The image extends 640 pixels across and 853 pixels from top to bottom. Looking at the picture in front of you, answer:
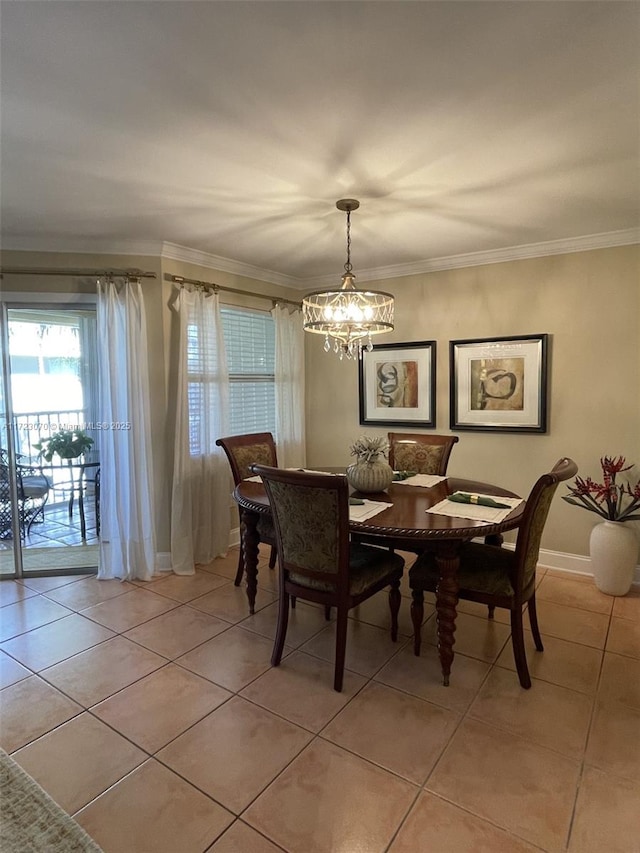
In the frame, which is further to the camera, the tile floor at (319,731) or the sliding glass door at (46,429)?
the sliding glass door at (46,429)

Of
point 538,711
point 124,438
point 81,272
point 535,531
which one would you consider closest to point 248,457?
point 124,438

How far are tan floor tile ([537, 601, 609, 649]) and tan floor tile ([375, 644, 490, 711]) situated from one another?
63 cm

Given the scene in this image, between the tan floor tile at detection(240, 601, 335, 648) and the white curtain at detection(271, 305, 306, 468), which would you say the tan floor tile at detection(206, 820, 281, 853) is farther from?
the white curtain at detection(271, 305, 306, 468)

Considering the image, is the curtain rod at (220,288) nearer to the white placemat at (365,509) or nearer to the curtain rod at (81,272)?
the curtain rod at (81,272)

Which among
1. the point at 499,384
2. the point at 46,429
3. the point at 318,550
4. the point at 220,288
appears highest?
the point at 220,288

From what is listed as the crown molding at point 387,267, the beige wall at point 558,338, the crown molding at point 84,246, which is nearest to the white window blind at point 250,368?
the crown molding at point 387,267

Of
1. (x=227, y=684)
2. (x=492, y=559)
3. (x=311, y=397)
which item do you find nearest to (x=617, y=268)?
(x=492, y=559)

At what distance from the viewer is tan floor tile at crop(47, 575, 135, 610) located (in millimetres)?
3110

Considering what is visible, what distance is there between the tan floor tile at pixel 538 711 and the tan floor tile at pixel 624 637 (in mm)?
551

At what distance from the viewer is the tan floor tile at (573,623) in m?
2.66

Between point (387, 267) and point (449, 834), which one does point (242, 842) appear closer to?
point (449, 834)

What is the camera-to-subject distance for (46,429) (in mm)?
3494

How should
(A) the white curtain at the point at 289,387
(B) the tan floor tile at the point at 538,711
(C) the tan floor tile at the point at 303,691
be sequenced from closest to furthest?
(B) the tan floor tile at the point at 538,711, (C) the tan floor tile at the point at 303,691, (A) the white curtain at the point at 289,387

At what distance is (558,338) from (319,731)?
3.05 meters
